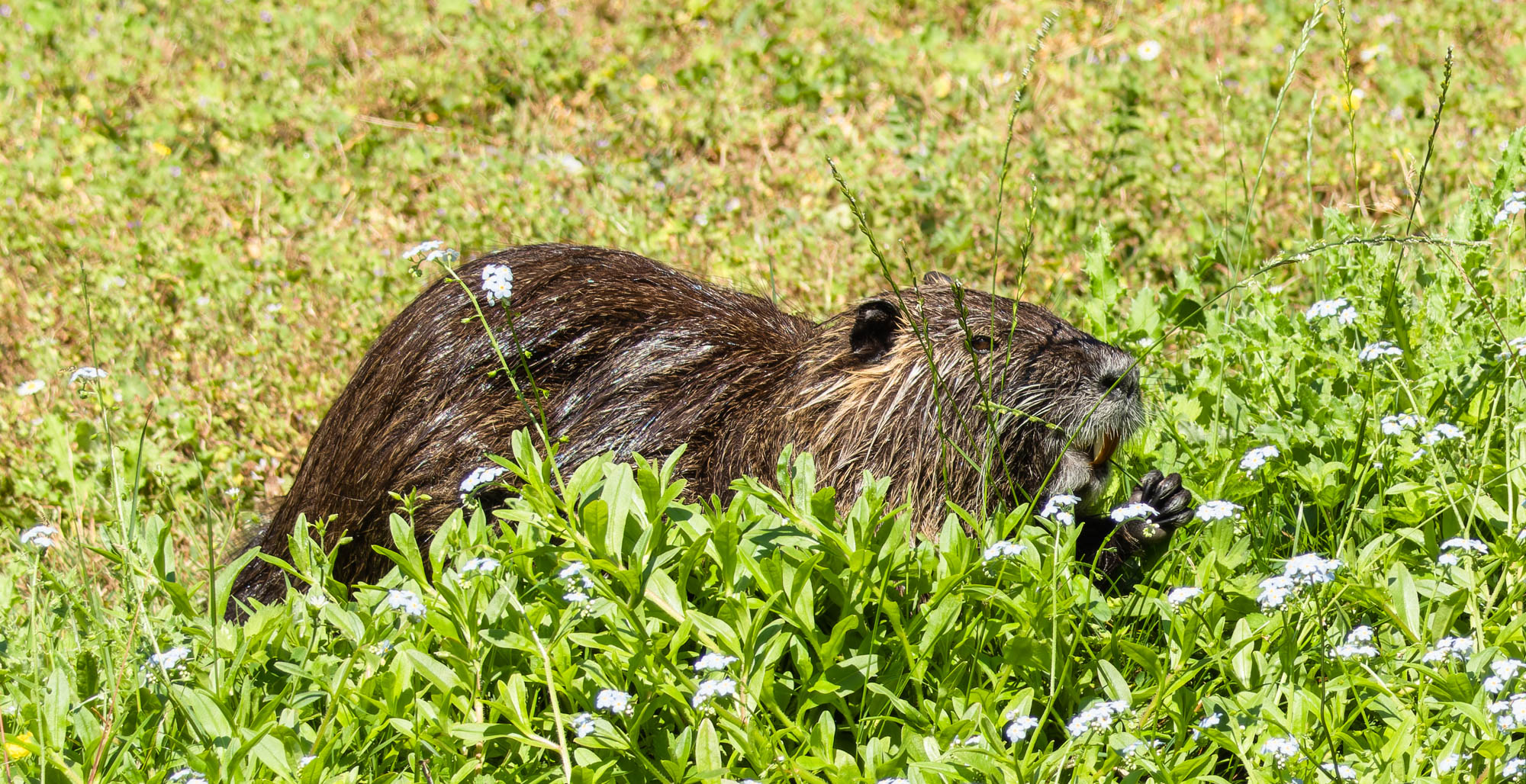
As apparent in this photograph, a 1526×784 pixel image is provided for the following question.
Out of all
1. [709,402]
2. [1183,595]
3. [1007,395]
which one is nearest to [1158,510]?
[1007,395]

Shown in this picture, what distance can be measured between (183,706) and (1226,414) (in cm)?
217

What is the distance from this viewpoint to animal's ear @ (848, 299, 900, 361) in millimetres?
2982

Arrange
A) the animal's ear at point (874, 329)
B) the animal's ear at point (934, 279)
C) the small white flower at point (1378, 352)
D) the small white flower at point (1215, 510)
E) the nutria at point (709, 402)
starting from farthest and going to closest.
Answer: the animal's ear at point (934, 279), the animal's ear at point (874, 329), the nutria at point (709, 402), the small white flower at point (1378, 352), the small white flower at point (1215, 510)

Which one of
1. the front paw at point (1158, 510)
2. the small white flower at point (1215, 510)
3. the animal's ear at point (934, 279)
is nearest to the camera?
the small white flower at point (1215, 510)

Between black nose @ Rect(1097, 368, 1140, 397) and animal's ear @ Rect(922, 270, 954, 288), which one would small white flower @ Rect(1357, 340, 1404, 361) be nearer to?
black nose @ Rect(1097, 368, 1140, 397)

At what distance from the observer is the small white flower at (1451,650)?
1932 millimetres

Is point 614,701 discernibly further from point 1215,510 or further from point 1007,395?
point 1007,395

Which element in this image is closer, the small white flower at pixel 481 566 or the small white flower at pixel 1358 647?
the small white flower at pixel 1358 647

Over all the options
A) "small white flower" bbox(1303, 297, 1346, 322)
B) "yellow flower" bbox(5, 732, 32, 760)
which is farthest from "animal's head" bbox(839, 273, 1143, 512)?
"yellow flower" bbox(5, 732, 32, 760)

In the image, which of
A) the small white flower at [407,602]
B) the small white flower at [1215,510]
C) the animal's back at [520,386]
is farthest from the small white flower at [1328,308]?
the small white flower at [407,602]

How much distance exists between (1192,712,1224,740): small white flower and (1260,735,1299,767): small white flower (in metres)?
0.07

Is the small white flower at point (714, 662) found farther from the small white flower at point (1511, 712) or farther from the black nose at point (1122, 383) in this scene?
the black nose at point (1122, 383)

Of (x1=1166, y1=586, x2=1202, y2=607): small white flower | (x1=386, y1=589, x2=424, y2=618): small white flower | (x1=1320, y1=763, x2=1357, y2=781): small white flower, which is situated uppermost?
(x1=386, y1=589, x2=424, y2=618): small white flower

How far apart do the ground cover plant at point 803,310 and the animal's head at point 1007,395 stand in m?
0.12
